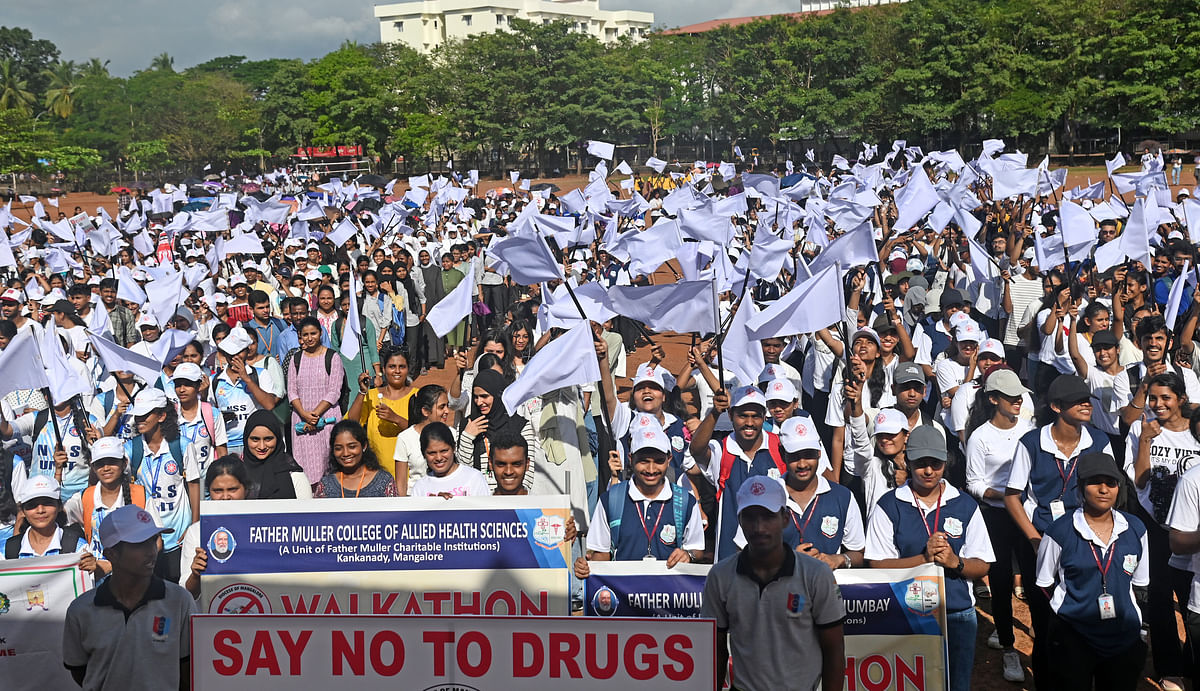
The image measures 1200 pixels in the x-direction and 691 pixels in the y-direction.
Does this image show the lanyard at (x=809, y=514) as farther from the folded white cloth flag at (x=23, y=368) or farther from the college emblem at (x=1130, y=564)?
the folded white cloth flag at (x=23, y=368)

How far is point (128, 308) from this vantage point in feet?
41.6

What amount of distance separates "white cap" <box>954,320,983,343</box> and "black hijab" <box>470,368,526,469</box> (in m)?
2.93

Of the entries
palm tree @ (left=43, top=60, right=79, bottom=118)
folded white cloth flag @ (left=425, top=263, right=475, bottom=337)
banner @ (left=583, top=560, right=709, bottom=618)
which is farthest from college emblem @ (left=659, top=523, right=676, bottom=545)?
palm tree @ (left=43, top=60, right=79, bottom=118)

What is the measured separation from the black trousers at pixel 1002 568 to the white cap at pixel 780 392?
1.12 m

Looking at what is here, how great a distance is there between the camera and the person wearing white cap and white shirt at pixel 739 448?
18.9 ft

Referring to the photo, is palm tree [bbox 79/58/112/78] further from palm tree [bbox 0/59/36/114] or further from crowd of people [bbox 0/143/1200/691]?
crowd of people [bbox 0/143/1200/691]

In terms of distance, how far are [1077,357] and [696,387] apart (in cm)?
257

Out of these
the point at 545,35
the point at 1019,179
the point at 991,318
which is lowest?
the point at 991,318

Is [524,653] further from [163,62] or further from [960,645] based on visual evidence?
[163,62]

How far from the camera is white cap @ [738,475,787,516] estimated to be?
4.16 metres

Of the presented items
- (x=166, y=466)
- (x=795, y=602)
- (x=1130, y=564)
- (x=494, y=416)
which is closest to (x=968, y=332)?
(x=1130, y=564)

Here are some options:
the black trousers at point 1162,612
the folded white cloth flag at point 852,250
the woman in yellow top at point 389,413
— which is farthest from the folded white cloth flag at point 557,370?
the folded white cloth flag at point 852,250

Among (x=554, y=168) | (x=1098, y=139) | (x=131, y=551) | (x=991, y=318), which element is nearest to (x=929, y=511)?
(x=131, y=551)

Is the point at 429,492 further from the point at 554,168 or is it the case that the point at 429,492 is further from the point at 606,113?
the point at 554,168
